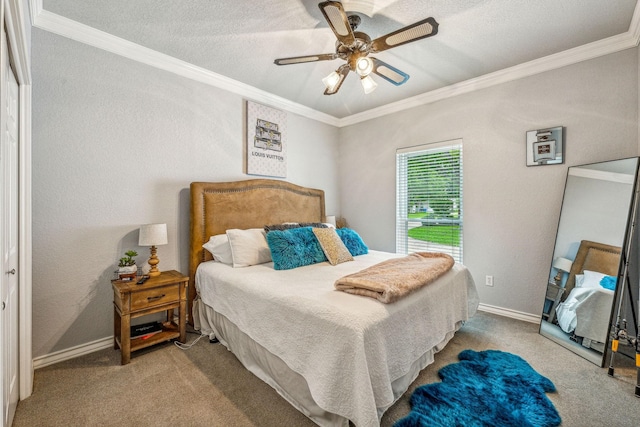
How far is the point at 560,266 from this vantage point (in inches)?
105

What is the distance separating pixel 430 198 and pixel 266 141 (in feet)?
7.30

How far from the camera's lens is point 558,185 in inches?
110

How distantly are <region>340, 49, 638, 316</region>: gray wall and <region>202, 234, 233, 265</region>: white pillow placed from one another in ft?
8.70

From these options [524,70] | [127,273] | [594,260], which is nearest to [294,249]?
[127,273]

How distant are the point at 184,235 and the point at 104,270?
2.33 feet

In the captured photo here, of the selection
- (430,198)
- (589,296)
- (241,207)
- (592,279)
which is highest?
(430,198)

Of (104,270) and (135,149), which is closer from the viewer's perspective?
(104,270)

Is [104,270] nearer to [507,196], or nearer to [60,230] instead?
[60,230]

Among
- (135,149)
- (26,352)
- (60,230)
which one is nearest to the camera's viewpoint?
(26,352)

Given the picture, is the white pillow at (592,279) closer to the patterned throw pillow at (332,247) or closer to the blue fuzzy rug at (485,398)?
the blue fuzzy rug at (485,398)

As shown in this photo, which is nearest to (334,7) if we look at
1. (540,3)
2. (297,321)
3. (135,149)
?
(540,3)

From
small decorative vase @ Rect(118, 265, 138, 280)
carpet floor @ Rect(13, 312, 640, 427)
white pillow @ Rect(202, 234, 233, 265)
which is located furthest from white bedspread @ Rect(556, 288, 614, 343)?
small decorative vase @ Rect(118, 265, 138, 280)

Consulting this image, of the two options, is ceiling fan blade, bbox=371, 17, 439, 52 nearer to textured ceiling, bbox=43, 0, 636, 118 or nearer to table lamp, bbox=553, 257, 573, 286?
textured ceiling, bbox=43, 0, 636, 118

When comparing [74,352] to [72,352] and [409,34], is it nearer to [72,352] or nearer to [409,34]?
[72,352]
